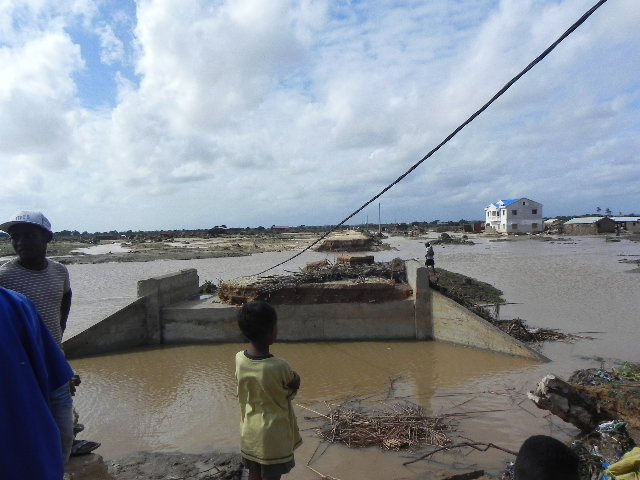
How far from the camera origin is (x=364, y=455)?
17.1ft

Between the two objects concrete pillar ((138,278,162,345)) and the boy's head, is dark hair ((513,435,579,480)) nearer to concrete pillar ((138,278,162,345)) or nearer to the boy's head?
the boy's head

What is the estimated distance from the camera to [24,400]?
1495mm

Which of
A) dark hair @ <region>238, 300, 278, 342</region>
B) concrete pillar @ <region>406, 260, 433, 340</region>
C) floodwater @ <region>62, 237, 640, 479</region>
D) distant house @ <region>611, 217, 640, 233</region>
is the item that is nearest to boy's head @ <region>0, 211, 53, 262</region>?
dark hair @ <region>238, 300, 278, 342</region>

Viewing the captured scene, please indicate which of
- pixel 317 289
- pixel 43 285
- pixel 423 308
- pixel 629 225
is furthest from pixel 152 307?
pixel 629 225

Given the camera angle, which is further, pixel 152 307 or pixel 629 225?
pixel 629 225

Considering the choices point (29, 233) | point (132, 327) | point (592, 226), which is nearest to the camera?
point (29, 233)

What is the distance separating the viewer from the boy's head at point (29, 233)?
3293 mm

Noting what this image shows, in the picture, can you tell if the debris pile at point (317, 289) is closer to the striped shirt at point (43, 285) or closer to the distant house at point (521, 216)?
the striped shirt at point (43, 285)

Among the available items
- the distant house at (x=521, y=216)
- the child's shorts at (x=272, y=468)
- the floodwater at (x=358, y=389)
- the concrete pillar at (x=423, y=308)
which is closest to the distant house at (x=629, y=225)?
the distant house at (x=521, y=216)

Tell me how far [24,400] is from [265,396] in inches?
63.9

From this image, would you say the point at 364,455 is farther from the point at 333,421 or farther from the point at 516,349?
the point at 516,349

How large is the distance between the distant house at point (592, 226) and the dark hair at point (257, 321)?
69.3 meters

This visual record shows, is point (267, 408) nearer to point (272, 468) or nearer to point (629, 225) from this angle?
point (272, 468)

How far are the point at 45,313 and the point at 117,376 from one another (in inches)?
228
